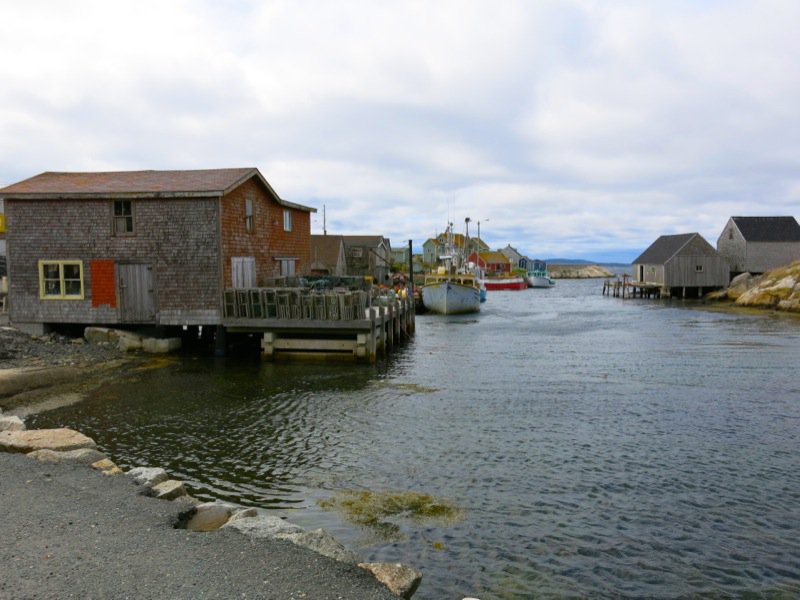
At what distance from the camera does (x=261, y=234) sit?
27891mm

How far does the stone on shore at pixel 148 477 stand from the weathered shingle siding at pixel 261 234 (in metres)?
14.9

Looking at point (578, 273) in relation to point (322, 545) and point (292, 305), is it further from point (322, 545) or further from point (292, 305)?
point (322, 545)

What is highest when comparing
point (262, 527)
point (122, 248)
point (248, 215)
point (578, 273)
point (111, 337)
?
point (248, 215)

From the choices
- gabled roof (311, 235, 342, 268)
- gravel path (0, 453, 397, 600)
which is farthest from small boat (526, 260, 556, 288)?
gravel path (0, 453, 397, 600)

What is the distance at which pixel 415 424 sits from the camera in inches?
617

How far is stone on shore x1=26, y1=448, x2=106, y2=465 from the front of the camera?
10102 mm

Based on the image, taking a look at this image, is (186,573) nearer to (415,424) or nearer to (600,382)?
(415,424)

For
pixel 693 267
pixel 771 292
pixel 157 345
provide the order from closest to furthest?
1. pixel 157 345
2. pixel 771 292
3. pixel 693 267

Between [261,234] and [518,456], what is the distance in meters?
18.0

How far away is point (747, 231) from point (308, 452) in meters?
67.0

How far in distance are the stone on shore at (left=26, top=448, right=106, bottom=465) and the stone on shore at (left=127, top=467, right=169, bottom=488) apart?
0.96 meters

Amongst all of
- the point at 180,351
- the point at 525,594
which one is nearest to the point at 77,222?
the point at 180,351

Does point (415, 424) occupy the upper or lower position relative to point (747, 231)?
lower

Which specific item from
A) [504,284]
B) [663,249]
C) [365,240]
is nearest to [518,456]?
[663,249]
